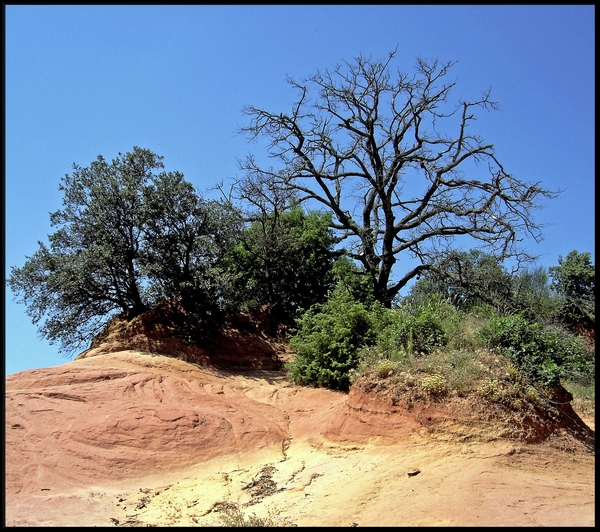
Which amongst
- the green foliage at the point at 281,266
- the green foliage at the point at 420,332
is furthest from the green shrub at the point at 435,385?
the green foliage at the point at 281,266

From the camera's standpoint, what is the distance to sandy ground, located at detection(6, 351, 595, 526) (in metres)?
8.01

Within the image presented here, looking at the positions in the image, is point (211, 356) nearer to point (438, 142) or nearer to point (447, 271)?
point (447, 271)

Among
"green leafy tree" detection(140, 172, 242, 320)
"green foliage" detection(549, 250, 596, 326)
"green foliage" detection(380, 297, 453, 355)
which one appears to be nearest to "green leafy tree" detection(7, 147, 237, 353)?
"green leafy tree" detection(140, 172, 242, 320)

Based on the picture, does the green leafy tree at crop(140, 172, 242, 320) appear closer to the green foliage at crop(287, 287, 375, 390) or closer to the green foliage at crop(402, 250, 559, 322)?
the green foliage at crop(287, 287, 375, 390)

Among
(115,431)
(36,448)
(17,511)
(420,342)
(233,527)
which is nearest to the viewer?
(233,527)

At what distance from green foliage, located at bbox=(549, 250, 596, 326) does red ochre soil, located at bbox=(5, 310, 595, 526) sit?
15.5 meters

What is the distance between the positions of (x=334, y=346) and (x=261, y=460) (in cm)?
434

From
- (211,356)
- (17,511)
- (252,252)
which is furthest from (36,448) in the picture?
(252,252)

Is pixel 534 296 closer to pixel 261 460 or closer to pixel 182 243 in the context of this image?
pixel 182 243

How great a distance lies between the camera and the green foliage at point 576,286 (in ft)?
81.0

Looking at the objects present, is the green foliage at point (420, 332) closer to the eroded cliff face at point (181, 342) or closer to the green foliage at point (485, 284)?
the eroded cliff face at point (181, 342)

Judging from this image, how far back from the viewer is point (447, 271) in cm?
2167

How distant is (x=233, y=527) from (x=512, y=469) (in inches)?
181

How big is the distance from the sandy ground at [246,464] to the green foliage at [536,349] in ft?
4.36
